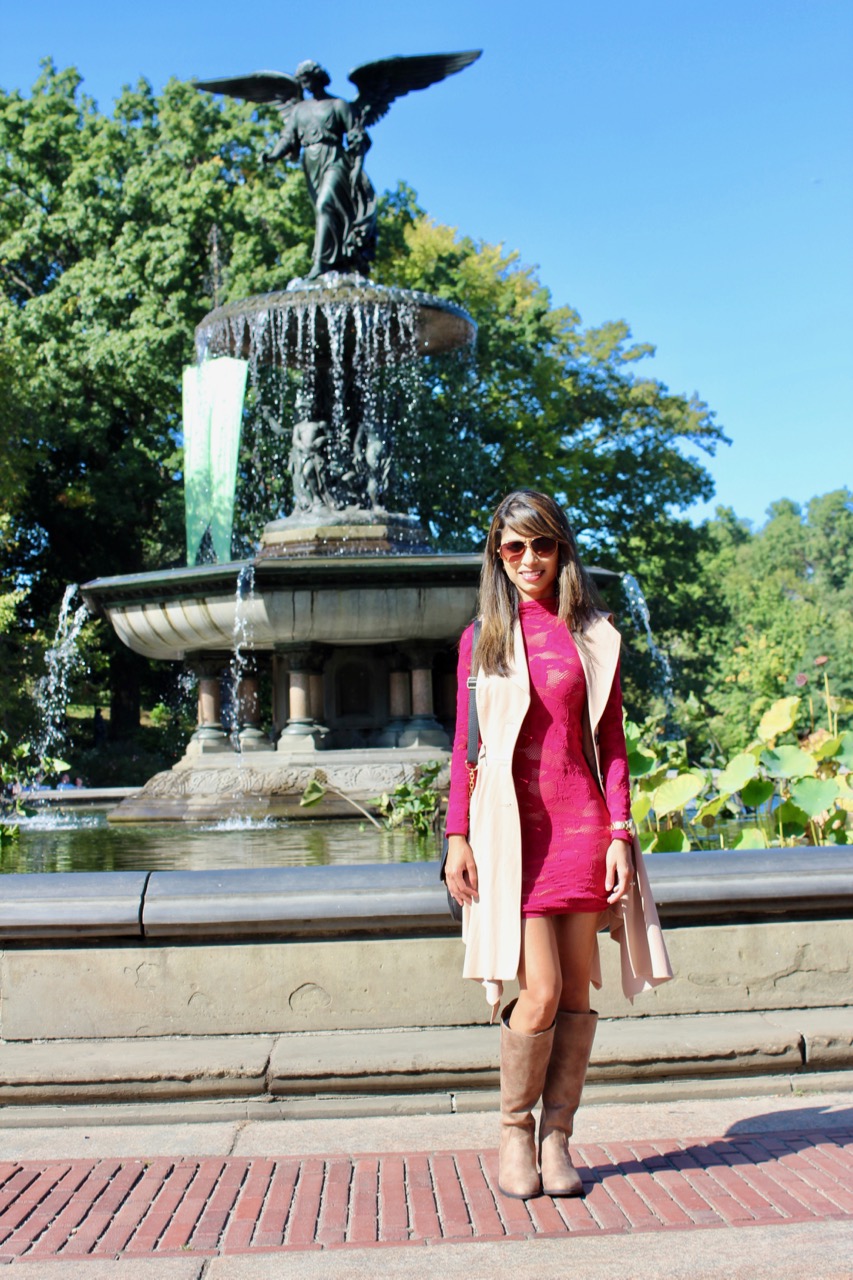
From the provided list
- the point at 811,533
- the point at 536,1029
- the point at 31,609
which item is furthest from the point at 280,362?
the point at 811,533

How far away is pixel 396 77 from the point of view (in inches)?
528

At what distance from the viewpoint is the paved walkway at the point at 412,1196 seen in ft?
9.96

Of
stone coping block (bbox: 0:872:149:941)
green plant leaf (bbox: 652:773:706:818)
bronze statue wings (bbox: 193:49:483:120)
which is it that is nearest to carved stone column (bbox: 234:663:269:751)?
bronze statue wings (bbox: 193:49:483:120)

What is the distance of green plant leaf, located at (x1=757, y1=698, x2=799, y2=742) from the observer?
6.69 meters

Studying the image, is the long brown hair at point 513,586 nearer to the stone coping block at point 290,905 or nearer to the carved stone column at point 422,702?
the stone coping block at point 290,905

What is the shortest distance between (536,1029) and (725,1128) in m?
0.94

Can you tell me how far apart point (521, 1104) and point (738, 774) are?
283 cm

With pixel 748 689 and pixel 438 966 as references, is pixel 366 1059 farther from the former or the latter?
pixel 748 689

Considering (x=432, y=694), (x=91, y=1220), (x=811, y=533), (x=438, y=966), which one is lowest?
(x=91, y=1220)

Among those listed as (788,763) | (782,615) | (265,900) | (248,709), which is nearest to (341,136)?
(248,709)

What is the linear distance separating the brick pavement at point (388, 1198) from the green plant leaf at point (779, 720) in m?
2.99

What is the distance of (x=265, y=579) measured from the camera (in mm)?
10695

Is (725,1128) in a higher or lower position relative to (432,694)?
lower

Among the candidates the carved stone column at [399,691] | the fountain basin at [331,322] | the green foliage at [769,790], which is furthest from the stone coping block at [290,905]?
the fountain basin at [331,322]
